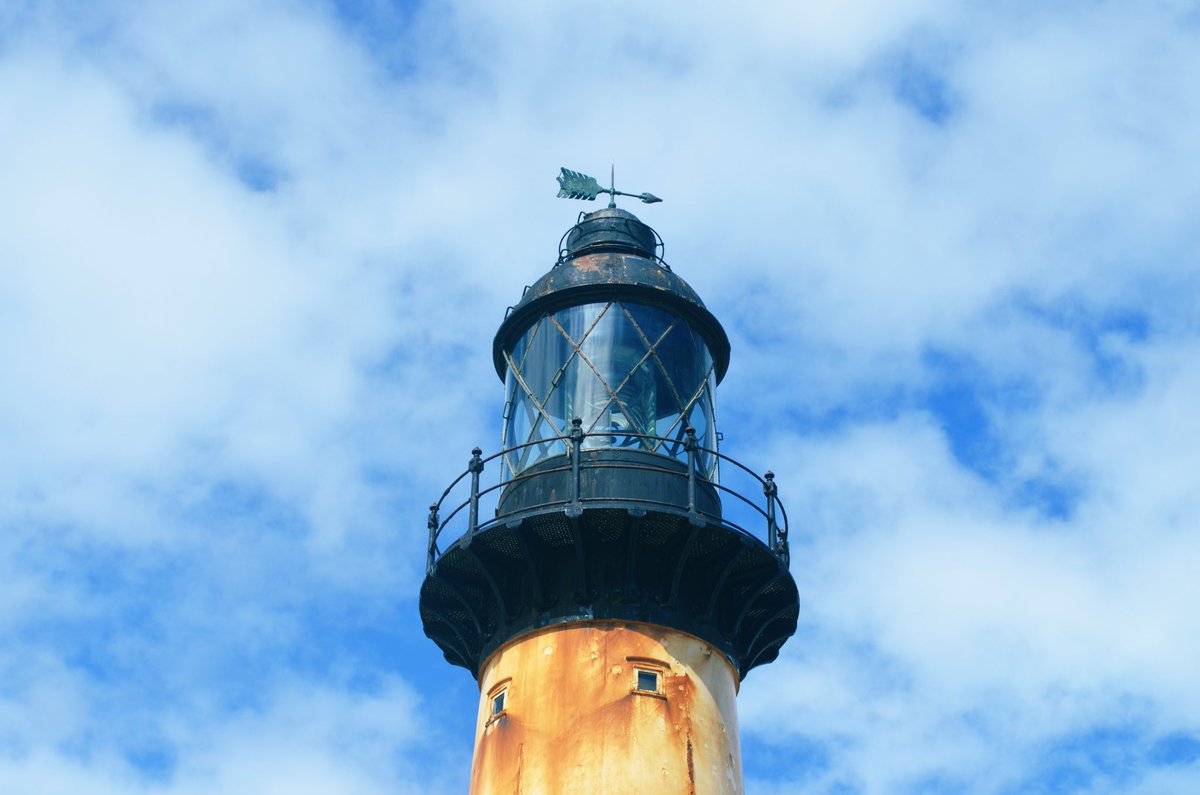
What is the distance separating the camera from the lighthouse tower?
16.6 meters

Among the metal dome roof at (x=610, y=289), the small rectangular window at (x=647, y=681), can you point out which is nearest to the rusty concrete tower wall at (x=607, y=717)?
the small rectangular window at (x=647, y=681)

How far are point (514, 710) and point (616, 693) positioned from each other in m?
1.20

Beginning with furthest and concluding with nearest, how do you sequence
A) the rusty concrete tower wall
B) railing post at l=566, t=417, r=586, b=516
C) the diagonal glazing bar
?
the diagonal glazing bar → railing post at l=566, t=417, r=586, b=516 → the rusty concrete tower wall

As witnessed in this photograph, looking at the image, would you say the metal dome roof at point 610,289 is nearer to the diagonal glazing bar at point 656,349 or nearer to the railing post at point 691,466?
the diagonal glazing bar at point 656,349

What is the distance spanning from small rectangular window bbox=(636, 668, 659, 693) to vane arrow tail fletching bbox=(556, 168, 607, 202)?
7.62 meters

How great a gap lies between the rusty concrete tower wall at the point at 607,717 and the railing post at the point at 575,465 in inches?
53.7

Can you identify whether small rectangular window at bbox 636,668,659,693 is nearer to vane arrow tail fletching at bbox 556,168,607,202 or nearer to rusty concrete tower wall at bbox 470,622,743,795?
rusty concrete tower wall at bbox 470,622,743,795

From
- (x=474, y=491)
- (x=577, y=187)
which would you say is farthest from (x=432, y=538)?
(x=577, y=187)

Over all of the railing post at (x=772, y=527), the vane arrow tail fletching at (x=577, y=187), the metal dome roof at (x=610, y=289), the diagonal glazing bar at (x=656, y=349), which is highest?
the vane arrow tail fletching at (x=577, y=187)

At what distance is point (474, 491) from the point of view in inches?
692

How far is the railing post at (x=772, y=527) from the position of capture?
58.6 feet

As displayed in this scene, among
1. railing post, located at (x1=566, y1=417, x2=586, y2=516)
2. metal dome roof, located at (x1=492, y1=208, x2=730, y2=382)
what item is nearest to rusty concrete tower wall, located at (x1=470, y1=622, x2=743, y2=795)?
railing post, located at (x1=566, y1=417, x2=586, y2=516)

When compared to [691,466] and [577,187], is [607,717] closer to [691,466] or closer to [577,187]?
[691,466]

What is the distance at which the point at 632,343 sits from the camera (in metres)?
19.2
